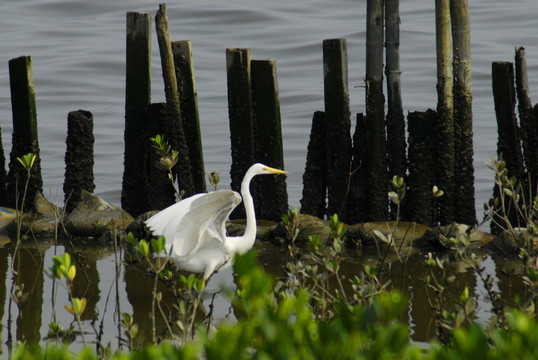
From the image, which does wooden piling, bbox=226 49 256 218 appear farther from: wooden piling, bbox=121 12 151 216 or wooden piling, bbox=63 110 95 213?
wooden piling, bbox=63 110 95 213

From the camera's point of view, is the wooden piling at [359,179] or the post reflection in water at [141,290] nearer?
the post reflection in water at [141,290]

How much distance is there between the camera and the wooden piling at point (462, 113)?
866cm

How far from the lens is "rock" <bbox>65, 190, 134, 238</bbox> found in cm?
941

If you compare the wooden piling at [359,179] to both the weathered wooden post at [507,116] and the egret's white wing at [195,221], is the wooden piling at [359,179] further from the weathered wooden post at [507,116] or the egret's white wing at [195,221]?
the egret's white wing at [195,221]

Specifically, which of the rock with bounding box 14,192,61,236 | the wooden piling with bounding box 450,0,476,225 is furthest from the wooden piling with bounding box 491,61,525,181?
the rock with bounding box 14,192,61,236

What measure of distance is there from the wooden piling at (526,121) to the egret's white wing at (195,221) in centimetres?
335

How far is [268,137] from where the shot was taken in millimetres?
9242

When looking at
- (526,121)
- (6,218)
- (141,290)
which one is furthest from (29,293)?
(526,121)

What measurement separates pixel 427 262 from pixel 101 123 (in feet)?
45.7

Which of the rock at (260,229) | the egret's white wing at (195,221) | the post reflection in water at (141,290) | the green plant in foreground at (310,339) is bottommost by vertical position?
the post reflection in water at (141,290)

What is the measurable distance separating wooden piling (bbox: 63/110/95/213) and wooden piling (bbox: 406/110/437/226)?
11.4ft

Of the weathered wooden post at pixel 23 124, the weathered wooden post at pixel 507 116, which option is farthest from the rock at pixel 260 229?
the weathered wooden post at pixel 507 116

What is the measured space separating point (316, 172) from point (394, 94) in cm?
121

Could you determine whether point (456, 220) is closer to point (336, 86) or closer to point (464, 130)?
point (464, 130)
